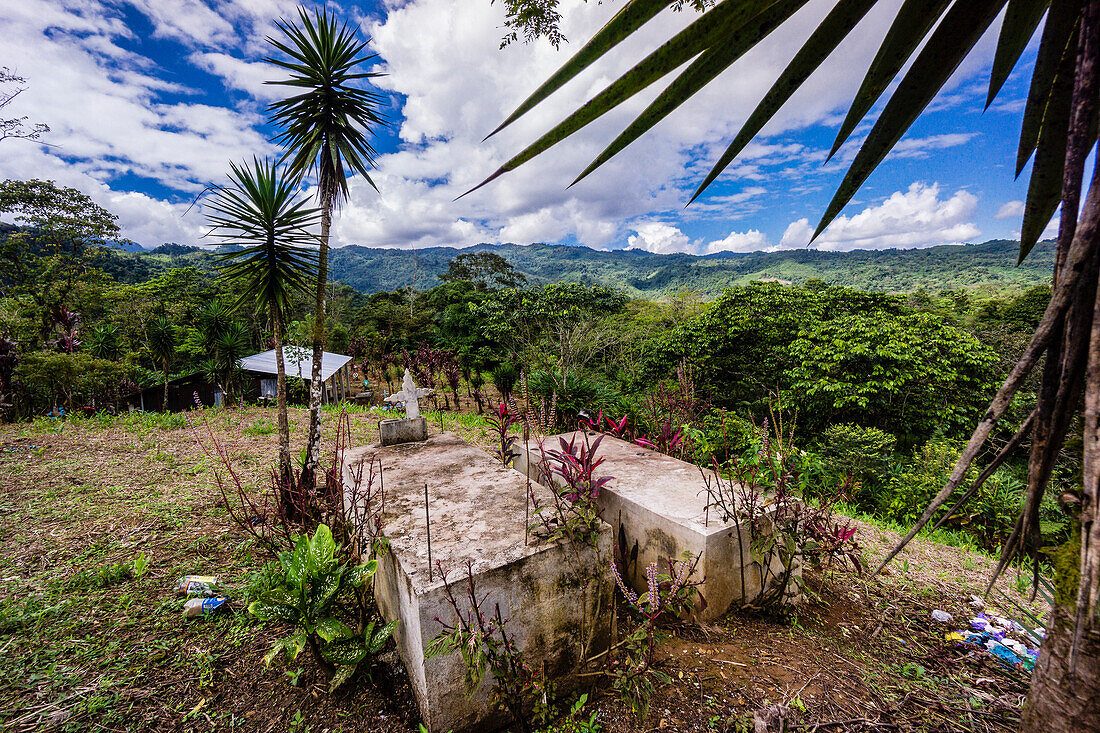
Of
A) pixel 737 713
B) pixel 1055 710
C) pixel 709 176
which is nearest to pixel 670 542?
pixel 737 713

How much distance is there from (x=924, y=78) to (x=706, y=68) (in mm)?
360

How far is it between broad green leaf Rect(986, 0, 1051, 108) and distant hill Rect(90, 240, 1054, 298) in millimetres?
5247

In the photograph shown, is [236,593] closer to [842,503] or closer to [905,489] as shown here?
[842,503]

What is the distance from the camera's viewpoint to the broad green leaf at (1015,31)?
2.28ft

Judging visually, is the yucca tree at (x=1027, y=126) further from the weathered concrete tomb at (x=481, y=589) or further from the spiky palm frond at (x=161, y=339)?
the spiky palm frond at (x=161, y=339)

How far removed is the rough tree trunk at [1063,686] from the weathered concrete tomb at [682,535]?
1.89m

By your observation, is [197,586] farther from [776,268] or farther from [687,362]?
[776,268]

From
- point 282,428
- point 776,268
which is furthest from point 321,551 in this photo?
point 776,268

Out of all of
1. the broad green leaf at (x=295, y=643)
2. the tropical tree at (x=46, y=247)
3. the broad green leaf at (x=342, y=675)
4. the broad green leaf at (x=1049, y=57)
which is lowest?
the broad green leaf at (x=342, y=675)

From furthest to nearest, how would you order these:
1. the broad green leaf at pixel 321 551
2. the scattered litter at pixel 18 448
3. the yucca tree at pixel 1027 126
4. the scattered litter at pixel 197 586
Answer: the scattered litter at pixel 18 448
the scattered litter at pixel 197 586
the broad green leaf at pixel 321 551
the yucca tree at pixel 1027 126

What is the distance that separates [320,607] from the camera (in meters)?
2.20

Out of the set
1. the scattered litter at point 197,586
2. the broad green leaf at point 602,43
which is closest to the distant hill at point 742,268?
the scattered litter at point 197,586

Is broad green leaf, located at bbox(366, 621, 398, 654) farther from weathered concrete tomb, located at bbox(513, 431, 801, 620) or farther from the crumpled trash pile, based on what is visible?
the crumpled trash pile

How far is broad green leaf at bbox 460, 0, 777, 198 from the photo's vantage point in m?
0.64
